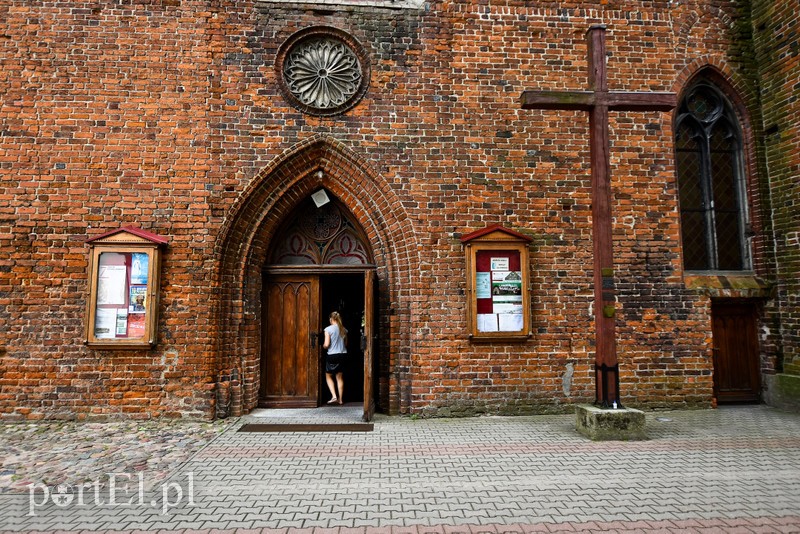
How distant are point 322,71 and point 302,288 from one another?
3.37 m

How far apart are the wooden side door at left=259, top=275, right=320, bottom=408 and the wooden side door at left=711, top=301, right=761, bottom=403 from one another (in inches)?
252

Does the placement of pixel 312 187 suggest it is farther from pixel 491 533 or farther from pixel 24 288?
pixel 491 533

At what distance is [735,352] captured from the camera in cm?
755

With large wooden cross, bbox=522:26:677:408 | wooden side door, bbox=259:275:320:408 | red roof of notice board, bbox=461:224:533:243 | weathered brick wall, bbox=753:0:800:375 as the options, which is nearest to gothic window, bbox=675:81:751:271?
weathered brick wall, bbox=753:0:800:375

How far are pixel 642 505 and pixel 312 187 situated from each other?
574 cm

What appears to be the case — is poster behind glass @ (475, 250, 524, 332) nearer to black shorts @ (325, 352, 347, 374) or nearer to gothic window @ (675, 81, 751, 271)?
black shorts @ (325, 352, 347, 374)

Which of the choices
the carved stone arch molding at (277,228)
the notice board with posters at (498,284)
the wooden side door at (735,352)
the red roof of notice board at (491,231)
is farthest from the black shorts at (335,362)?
the wooden side door at (735,352)

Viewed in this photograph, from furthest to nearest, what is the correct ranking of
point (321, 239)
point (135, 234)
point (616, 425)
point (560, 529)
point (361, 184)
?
point (321, 239) < point (361, 184) < point (135, 234) < point (616, 425) < point (560, 529)

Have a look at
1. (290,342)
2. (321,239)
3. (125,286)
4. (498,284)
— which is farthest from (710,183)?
(125,286)

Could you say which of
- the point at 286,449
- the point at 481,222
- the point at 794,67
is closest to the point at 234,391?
the point at 286,449

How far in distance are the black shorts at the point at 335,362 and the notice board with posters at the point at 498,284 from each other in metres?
2.04

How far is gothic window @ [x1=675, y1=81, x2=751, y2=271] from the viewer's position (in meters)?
7.73

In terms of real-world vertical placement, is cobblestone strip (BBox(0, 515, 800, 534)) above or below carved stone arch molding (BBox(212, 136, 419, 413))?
below

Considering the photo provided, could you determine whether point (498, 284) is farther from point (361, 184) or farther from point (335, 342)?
point (335, 342)
